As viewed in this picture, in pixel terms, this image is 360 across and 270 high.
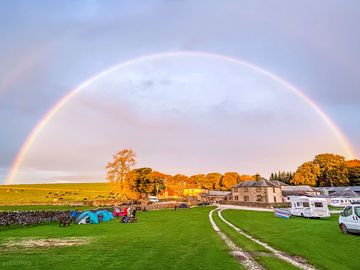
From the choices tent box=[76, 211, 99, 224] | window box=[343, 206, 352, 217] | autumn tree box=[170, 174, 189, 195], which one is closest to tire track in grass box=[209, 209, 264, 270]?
window box=[343, 206, 352, 217]

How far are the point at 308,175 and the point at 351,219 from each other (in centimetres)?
14086

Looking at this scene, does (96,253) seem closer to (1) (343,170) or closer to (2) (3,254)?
(2) (3,254)

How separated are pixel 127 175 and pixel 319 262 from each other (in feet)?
263

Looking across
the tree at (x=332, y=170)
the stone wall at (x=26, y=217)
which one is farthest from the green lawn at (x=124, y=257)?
the tree at (x=332, y=170)

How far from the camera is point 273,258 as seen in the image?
15.1 meters

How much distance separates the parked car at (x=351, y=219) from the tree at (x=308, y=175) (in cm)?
13735

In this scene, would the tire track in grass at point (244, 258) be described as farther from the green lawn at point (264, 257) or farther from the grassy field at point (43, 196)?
the grassy field at point (43, 196)

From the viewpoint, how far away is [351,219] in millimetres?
24156

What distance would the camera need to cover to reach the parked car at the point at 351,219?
23609 mm

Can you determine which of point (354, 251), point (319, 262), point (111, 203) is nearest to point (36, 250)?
point (319, 262)

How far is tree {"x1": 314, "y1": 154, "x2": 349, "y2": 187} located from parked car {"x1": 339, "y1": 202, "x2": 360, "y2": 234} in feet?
468

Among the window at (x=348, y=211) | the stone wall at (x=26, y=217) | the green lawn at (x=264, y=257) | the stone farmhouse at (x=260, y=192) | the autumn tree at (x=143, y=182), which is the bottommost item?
the green lawn at (x=264, y=257)

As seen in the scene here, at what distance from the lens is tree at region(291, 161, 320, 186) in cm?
15238

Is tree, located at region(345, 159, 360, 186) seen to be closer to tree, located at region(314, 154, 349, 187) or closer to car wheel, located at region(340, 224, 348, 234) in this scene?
tree, located at region(314, 154, 349, 187)
